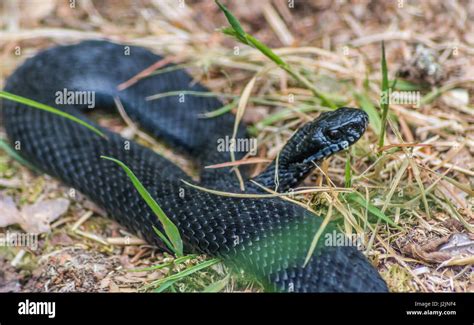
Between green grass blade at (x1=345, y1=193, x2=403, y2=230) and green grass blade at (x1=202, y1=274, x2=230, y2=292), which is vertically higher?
green grass blade at (x1=345, y1=193, x2=403, y2=230)

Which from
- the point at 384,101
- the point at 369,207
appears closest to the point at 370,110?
the point at 384,101

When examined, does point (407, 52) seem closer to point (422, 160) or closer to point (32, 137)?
point (422, 160)

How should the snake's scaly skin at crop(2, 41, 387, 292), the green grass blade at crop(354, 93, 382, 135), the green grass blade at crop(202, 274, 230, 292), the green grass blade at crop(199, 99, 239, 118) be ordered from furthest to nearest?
1. the green grass blade at crop(199, 99, 239, 118)
2. the green grass blade at crop(354, 93, 382, 135)
3. the green grass blade at crop(202, 274, 230, 292)
4. the snake's scaly skin at crop(2, 41, 387, 292)

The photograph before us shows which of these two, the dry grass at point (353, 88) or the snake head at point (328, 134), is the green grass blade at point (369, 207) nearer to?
the dry grass at point (353, 88)

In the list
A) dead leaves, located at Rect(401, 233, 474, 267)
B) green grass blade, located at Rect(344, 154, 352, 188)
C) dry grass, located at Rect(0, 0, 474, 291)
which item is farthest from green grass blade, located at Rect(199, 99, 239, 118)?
dead leaves, located at Rect(401, 233, 474, 267)

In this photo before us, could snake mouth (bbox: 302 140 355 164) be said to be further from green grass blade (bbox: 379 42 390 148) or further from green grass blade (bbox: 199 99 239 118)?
green grass blade (bbox: 199 99 239 118)

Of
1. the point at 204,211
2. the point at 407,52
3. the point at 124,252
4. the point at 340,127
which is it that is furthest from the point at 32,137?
the point at 407,52
